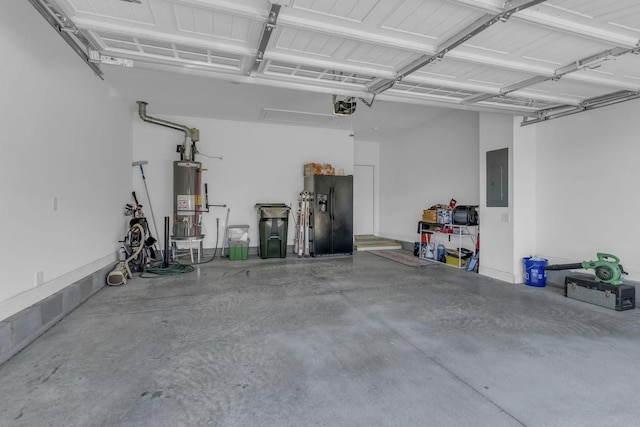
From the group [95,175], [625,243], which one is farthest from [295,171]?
[625,243]

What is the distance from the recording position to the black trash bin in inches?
274

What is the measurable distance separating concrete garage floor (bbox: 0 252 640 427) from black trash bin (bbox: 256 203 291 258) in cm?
266

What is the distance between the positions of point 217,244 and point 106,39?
5.20 m

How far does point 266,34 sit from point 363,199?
7.46 meters

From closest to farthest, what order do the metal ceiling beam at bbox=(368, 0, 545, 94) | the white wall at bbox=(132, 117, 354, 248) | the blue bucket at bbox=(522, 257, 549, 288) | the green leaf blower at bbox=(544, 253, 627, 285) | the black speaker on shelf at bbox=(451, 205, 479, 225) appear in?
the metal ceiling beam at bbox=(368, 0, 545, 94) → the green leaf blower at bbox=(544, 253, 627, 285) → the blue bucket at bbox=(522, 257, 549, 288) → the black speaker on shelf at bbox=(451, 205, 479, 225) → the white wall at bbox=(132, 117, 354, 248)

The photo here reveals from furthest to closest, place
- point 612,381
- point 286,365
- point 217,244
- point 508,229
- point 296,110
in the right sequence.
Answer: point 217,244 → point 296,110 → point 508,229 → point 286,365 → point 612,381

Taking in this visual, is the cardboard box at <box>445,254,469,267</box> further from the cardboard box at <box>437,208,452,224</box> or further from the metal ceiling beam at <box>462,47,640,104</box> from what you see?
the metal ceiling beam at <box>462,47,640,104</box>

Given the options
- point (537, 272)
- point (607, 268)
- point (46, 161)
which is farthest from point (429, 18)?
point (537, 272)

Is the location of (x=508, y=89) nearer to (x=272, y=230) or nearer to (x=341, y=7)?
(x=341, y=7)

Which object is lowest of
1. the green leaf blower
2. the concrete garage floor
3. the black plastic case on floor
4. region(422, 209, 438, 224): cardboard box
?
the concrete garage floor

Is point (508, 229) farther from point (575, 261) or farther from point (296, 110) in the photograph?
point (296, 110)

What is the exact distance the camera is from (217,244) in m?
7.24

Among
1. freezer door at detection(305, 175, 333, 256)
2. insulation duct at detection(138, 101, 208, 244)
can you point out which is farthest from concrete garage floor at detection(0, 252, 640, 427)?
freezer door at detection(305, 175, 333, 256)

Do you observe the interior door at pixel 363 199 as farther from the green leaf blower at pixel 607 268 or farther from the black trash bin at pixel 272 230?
the green leaf blower at pixel 607 268
